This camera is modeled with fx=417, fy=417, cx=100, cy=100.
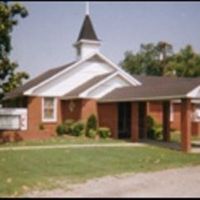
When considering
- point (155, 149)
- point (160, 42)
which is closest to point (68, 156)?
point (155, 149)

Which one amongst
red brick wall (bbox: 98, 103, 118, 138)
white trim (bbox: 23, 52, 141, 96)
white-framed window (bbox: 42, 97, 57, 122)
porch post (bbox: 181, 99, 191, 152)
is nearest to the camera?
porch post (bbox: 181, 99, 191, 152)

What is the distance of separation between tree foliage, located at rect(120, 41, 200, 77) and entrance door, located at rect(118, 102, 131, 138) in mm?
25025

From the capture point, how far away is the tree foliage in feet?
190

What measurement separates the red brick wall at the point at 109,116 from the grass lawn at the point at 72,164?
6.64 metres

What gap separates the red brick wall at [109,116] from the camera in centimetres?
2703

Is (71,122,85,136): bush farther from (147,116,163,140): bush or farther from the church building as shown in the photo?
(147,116,163,140): bush

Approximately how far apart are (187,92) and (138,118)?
694 centimetres

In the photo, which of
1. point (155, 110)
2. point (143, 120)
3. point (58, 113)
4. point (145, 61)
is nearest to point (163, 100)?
point (143, 120)

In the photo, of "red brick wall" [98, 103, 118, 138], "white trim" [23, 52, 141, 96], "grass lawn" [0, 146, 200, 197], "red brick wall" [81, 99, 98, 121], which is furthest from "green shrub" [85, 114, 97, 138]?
"grass lawn" [0, 146, 200, 197]

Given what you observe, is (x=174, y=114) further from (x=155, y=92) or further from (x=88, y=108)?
(x=155, y=92)

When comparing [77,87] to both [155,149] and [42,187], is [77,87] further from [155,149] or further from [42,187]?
[42,187]

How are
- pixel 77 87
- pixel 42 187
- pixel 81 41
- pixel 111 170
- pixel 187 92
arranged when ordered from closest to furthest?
pixel 42 187
pixel 111 170
pixel 187 92
pixel 77 87
pixel 81 41

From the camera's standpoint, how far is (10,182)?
11922 mm

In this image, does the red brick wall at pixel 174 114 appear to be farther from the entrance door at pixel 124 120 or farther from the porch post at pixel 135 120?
the porch post at pixel 135 120
